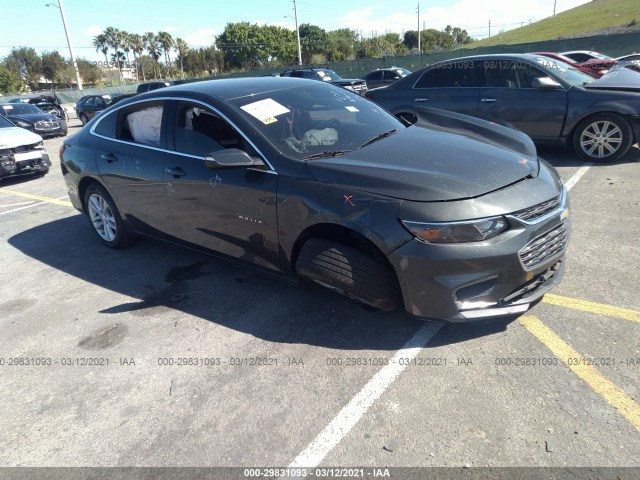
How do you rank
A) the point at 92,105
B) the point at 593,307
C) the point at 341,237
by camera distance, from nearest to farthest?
the point at 341,237 < the point at 593,307 < the point at 92,105

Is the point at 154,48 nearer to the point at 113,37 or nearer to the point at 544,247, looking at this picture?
the point at 113,37

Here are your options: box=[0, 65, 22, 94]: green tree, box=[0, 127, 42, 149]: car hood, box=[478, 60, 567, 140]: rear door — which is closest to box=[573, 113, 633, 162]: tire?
box=[478, 60, 567, 140]: rear door

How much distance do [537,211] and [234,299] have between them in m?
2.37

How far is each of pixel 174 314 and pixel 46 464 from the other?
1456mm

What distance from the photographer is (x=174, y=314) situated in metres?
3.67

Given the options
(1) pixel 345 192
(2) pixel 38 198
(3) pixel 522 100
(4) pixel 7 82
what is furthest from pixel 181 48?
(1) pixel 345 192

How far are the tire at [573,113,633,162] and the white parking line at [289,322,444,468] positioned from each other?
5086mm

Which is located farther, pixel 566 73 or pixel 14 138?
pixel 14 138

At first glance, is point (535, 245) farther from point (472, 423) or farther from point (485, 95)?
point (485, 95)

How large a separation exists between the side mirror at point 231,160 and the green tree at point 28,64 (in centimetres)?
8103

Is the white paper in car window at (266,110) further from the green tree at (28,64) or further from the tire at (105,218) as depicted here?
the green tree at (28,64)

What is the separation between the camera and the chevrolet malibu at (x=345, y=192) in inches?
104

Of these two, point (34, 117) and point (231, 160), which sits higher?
point (34, 117)

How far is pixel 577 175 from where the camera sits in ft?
20.5
